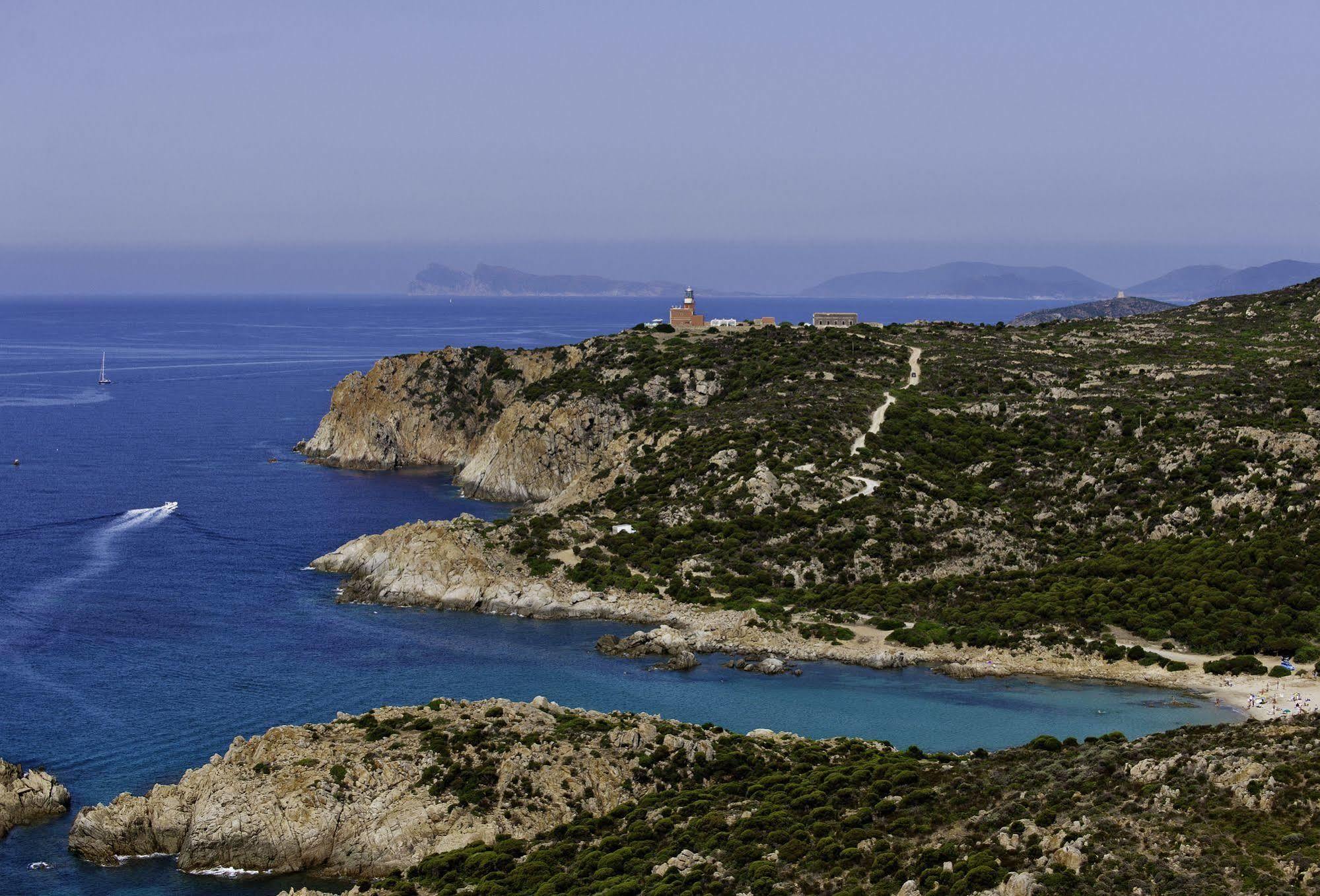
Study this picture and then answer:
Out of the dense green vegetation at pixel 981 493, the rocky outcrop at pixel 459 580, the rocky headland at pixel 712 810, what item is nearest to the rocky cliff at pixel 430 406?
the dense green vegetation at pixel 981 493

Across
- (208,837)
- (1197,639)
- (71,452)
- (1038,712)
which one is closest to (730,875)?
(208,837)

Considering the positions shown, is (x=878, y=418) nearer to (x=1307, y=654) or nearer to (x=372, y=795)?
(x=1307, y=654)

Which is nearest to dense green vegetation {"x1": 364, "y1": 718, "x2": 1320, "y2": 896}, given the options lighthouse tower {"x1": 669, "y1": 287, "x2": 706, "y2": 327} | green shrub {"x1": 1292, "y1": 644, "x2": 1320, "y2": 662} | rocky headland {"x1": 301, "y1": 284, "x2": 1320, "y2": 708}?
rocky headland {"x1": 301, "y1": 284, "x2": 1320, "y2": 708}

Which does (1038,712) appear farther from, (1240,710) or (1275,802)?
(1275,802)

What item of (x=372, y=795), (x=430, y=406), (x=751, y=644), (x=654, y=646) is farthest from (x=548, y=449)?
(x=372, y=795)

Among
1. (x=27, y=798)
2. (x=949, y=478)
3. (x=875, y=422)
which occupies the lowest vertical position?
(x=27, y=798)

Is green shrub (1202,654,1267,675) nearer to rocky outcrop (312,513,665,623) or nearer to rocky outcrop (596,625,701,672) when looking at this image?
rocky outcrop (596,625,701,672)

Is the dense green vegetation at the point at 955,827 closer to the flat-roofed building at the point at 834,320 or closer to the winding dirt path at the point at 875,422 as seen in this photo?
the winding dirt path at the point at 875,422

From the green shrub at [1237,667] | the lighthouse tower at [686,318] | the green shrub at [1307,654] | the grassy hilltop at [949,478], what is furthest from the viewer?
the lighthouse tower at [686,318]
